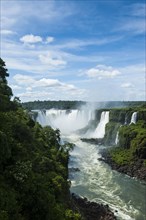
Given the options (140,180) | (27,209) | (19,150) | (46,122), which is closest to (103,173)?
(140,180)

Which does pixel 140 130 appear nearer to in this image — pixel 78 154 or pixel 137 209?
pixel 78 154

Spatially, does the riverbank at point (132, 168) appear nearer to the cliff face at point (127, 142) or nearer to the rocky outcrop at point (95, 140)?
the cliff face at point (127, 142)

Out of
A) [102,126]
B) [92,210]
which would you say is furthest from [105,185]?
[102,126]

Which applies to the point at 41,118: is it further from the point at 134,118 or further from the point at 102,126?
the point at 134,118

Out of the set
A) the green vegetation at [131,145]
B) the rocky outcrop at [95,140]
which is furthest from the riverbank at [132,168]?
the rocky outcrop at [95,140]

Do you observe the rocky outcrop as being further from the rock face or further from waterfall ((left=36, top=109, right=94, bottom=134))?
the rock face

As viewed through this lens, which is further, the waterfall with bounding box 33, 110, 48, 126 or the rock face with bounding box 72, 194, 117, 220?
the waterfall with bounding box 33, 110, 48, 126

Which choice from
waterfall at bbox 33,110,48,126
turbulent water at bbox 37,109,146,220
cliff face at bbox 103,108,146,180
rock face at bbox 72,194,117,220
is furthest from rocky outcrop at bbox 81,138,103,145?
rock face at bbox 72,194,117,220
